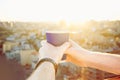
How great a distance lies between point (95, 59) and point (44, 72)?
23 cm

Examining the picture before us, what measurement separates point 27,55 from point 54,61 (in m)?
4.83

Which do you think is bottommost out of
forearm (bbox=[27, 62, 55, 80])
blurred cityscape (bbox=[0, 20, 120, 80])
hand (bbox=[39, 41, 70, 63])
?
blurred cityscape (bbox=[0, 20, 120, 80])

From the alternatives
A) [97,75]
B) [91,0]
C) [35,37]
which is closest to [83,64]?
[97,75]

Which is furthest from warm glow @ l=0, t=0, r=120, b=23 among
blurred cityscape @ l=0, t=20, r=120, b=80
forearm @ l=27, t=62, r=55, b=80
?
blurred cityscape @ l=0, t=20, r=120, b=80

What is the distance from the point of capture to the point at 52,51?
2.55 feet

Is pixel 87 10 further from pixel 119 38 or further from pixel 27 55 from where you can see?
pixel 119 38

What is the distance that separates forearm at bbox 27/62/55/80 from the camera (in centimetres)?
69

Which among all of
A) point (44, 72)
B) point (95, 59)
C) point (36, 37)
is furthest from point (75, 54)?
point (36, 37)

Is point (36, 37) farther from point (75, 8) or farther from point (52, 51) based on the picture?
point (52, 51)

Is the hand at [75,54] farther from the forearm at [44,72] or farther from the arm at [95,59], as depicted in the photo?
the forearm at [44,72]

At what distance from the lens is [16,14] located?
4.74 ft

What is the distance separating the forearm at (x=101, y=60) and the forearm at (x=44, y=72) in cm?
18

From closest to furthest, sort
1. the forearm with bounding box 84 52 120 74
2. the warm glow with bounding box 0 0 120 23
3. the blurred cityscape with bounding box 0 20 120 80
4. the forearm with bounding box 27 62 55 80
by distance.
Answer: the forearm with bounding box 27 62 55 80, the forearm with bounding box 84 52 120 74, the warm glow with bounding box 0 0 120 23, the blurred cityscape with bounding box 0 20 120 80

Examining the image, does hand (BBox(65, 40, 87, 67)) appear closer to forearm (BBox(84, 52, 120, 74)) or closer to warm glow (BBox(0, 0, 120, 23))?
forearm (BBox(84, 52, 120, 74))
